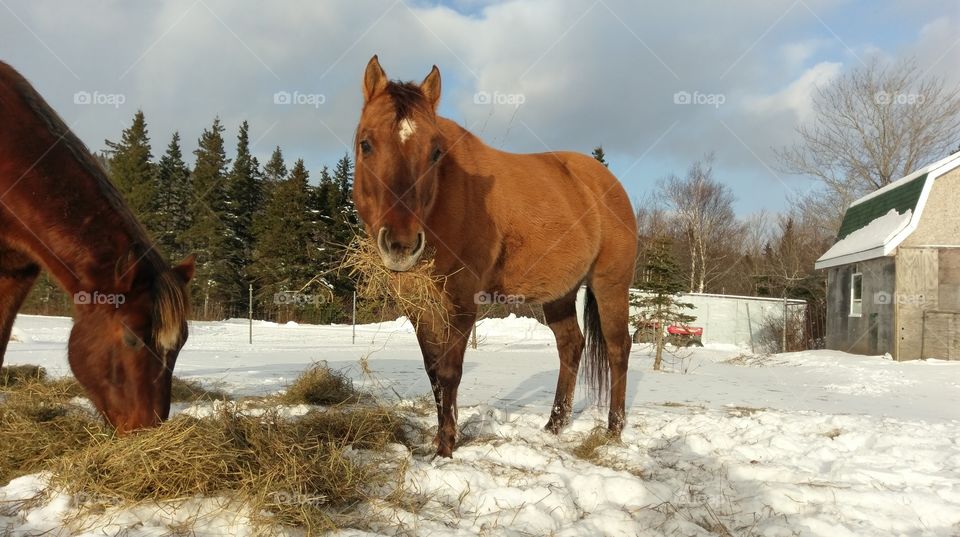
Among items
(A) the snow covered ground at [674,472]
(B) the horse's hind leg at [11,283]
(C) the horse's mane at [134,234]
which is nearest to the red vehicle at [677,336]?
Answer: (A) the snow covered ground at [674,472]

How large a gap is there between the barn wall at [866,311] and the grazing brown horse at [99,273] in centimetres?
1618

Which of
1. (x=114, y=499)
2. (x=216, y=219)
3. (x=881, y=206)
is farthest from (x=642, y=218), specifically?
(x=114, y=499)

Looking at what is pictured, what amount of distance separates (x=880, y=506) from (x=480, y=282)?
2.50 metres

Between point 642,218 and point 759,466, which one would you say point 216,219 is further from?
point 759,466

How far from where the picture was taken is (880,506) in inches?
108

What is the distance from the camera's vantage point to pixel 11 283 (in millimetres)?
3082

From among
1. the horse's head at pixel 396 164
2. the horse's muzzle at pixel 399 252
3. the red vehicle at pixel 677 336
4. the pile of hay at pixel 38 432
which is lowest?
the red vehicle at pixel 677 336

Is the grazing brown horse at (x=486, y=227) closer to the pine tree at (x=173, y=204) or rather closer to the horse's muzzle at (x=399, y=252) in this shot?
the horse's muzzle at (x=399, y=252)

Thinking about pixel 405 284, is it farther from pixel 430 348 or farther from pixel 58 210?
pixel 58 210

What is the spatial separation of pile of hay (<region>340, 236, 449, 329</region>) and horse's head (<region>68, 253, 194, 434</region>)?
1.00m

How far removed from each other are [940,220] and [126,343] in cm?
1759

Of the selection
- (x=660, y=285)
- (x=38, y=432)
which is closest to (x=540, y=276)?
(x=38, y=432)

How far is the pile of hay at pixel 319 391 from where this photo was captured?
15.9ft

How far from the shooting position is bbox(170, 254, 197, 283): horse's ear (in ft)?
9.57
